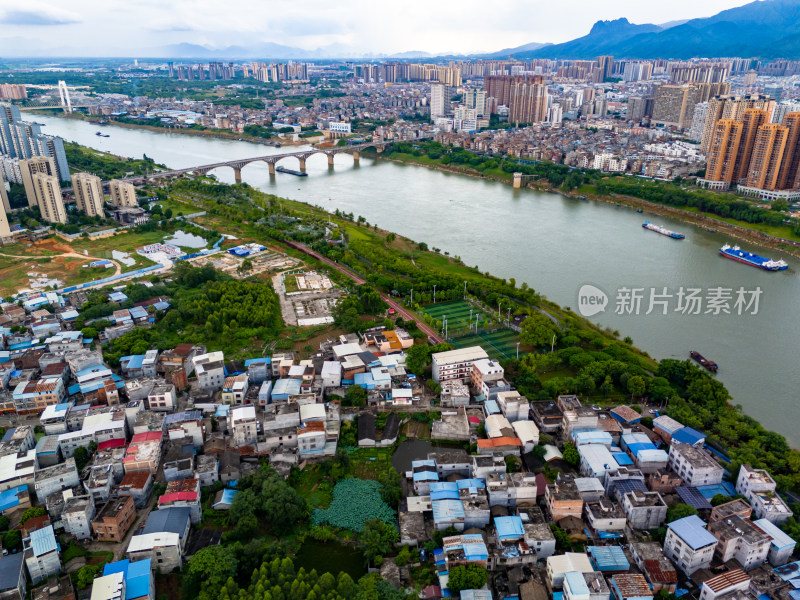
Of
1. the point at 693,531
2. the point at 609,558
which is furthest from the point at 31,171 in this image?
the point at 693,531

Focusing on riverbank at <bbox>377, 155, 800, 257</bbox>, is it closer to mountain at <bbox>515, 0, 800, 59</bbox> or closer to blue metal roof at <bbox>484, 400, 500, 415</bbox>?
blue metal roof at <bbox>484, 400, 500, 415</bbox>

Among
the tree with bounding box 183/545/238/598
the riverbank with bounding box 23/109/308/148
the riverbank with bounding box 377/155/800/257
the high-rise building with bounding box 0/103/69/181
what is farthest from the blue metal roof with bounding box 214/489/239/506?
the riverbank with bounding box 23/109/308/148

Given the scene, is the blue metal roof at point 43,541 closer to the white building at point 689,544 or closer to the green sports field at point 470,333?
the white building at point 689,544

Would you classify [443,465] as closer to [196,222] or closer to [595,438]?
[595,438]

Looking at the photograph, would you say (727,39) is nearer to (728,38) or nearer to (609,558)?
(728,38)

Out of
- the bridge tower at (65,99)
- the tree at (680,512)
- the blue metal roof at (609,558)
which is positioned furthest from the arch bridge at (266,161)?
the bridge tower at (65,99)

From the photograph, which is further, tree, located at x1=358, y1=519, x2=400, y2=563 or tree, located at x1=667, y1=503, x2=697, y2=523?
tree, located at x1=667, y1=503, x2=697, y2=523

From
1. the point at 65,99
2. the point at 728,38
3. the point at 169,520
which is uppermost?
the point at 728,38
